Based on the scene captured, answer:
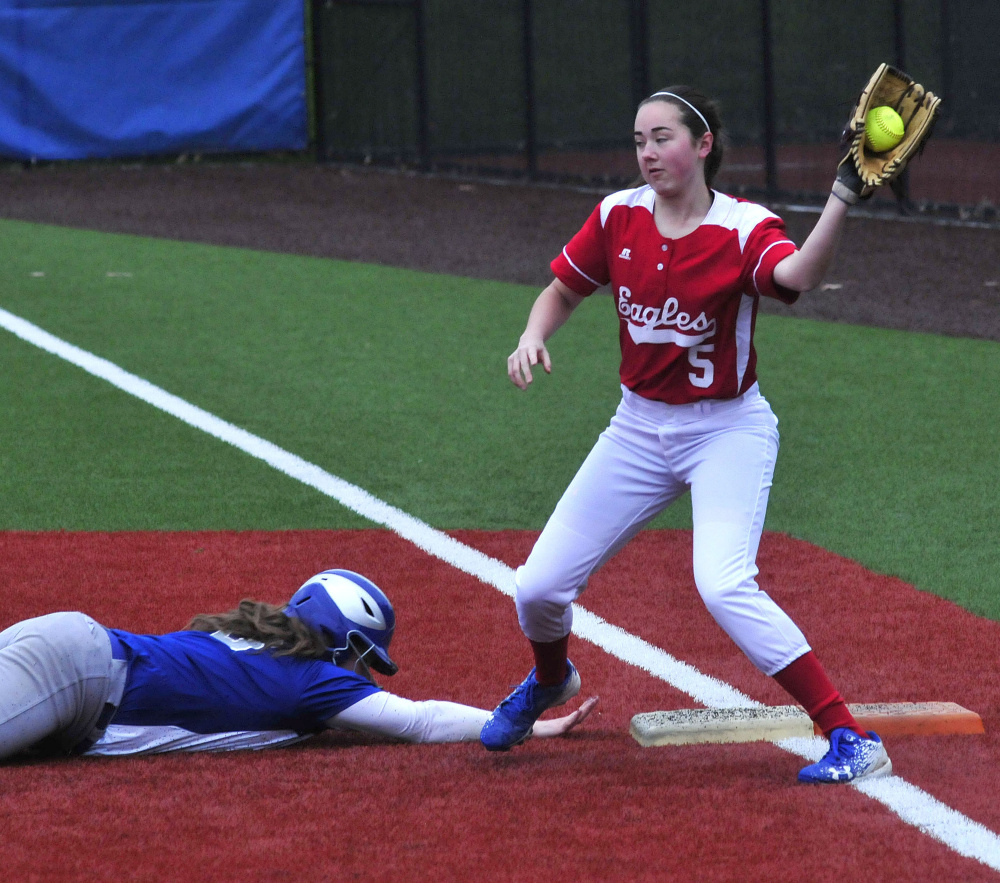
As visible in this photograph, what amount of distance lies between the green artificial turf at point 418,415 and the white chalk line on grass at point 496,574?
0.11 metres

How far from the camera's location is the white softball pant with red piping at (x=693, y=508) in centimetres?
383

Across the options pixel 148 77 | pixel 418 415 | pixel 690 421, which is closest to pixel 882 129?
pixel 690 421

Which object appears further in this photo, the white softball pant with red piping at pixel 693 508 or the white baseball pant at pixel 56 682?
the white baseball pant at pixel 56 682

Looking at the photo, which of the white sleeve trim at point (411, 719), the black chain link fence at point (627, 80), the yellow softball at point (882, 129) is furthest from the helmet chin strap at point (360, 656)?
the black chain link fence at point (627, 80)

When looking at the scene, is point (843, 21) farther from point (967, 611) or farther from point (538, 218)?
point (967, 611)

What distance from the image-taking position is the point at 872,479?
7.16 meters

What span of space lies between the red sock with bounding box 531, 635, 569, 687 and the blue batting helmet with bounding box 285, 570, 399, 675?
0.41m

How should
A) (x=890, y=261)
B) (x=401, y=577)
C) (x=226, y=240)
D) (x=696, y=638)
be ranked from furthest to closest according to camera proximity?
(x=226, y=240), (x=890, y=261), (x=401, y=577), (x=696, y=638)

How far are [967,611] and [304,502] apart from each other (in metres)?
3.00

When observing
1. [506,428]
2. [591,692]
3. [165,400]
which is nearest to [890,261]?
[506,428]

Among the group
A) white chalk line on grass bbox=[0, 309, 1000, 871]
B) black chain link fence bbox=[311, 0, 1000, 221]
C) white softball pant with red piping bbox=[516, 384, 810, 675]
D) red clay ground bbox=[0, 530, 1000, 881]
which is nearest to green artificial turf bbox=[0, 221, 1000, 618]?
white chalk line on grass bbox=[0, 309, 1000, 871]

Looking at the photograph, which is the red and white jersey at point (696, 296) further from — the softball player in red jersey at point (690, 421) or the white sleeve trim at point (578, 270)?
the white sleeve trim at point (578, 270)

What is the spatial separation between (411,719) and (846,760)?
1159 mm

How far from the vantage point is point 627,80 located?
17.3 metres
